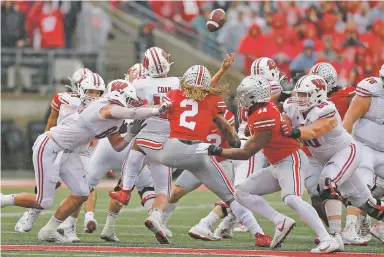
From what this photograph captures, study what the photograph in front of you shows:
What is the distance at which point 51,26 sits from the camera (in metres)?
18.3

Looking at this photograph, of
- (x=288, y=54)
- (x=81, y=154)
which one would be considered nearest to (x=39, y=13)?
(x=288, y=54)

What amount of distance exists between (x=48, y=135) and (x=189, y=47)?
10.3m

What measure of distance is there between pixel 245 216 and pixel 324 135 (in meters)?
0.98

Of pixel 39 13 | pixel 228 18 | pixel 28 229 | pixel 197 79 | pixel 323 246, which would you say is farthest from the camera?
pixel 228 18

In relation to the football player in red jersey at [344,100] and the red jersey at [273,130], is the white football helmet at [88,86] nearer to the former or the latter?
the red jersey at [273,130]

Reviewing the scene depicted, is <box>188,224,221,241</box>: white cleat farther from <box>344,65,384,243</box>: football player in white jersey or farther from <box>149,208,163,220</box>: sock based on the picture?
<box>344,65,384,243</box>: football player in white jersey

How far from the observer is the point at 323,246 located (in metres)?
8.86

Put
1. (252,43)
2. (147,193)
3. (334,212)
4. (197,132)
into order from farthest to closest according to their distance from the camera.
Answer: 1. (252,43)
2. (147,193)
3. (197,132)
4. (334,212)

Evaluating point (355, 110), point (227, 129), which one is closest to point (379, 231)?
point (355, 110)

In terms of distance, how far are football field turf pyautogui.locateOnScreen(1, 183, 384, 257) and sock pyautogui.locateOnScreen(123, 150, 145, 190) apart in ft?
1.64

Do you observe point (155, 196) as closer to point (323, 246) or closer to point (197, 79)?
point (197, 79)

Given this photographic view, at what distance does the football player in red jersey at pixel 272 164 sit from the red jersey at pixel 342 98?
117 cm

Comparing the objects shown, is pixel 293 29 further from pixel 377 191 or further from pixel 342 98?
pixel 377 191

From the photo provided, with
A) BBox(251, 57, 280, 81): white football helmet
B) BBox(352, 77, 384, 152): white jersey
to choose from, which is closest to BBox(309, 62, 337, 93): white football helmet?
BBox(352, 77, 384, 152): white jersey
